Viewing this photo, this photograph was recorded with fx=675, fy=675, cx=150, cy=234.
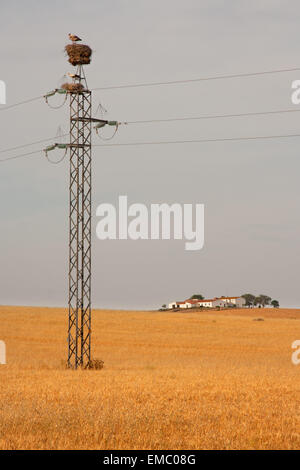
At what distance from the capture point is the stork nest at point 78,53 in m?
35.6

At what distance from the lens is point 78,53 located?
35656 millimetres

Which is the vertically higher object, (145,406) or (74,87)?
(74,87)

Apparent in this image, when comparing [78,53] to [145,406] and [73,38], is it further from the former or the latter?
[145,406]

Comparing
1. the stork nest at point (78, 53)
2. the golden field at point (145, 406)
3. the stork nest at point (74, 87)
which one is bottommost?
the golden field at point (145, 406)

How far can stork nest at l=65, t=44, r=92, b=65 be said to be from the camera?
35.6 metres

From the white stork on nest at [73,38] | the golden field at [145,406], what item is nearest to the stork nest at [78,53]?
the white stork on nest at [73,38]

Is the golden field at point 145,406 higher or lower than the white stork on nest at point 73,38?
lower

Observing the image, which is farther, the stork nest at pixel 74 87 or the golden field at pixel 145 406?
the stork nest at pixel 74 87

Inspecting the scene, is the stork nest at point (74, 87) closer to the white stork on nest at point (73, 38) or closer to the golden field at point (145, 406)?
the white stork on nest at point (73, 38)

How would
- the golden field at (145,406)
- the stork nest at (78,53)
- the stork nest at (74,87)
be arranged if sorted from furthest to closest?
the stork nest at (78,53)
the stork nest at (74,87)
the golden field at (145,406)

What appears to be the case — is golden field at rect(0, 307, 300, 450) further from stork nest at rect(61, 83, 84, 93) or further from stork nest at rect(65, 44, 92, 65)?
stork nest at rect(65, 44, 92, 65)

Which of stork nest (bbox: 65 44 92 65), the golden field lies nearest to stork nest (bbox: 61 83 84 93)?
stork nest (bbox: 65 44 92 65)

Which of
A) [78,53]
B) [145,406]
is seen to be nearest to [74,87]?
[78,53]
